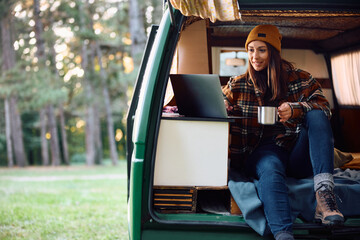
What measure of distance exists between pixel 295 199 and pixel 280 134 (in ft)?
1.78

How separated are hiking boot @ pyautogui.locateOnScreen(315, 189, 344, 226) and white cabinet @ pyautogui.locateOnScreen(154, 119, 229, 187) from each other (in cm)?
57

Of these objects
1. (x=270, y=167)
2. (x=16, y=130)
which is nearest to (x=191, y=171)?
(x=270, y=167)

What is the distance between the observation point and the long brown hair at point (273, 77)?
290 centimetres

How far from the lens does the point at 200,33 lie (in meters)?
3.88

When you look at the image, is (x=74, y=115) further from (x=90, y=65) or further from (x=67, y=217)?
(x=67, y=217)

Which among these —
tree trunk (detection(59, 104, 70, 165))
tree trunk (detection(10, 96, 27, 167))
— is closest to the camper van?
tree trunk (detection(10, 96, 27, 167))

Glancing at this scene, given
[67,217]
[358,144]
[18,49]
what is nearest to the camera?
[358,144]

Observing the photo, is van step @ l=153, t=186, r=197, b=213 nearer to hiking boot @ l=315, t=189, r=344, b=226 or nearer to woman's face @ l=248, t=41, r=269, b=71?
hiking boot @ l=315, t=189, r=344, b=226

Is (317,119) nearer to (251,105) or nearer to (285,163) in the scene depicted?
(285,163)

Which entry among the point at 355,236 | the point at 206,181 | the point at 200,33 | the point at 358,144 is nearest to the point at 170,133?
the point at 206,181

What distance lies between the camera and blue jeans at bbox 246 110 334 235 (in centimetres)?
228

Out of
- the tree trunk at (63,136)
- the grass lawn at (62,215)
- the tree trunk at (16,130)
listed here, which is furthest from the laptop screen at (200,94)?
the tree trunk at (63,136)

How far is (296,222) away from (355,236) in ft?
1.11

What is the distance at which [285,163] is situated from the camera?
9.04ft
